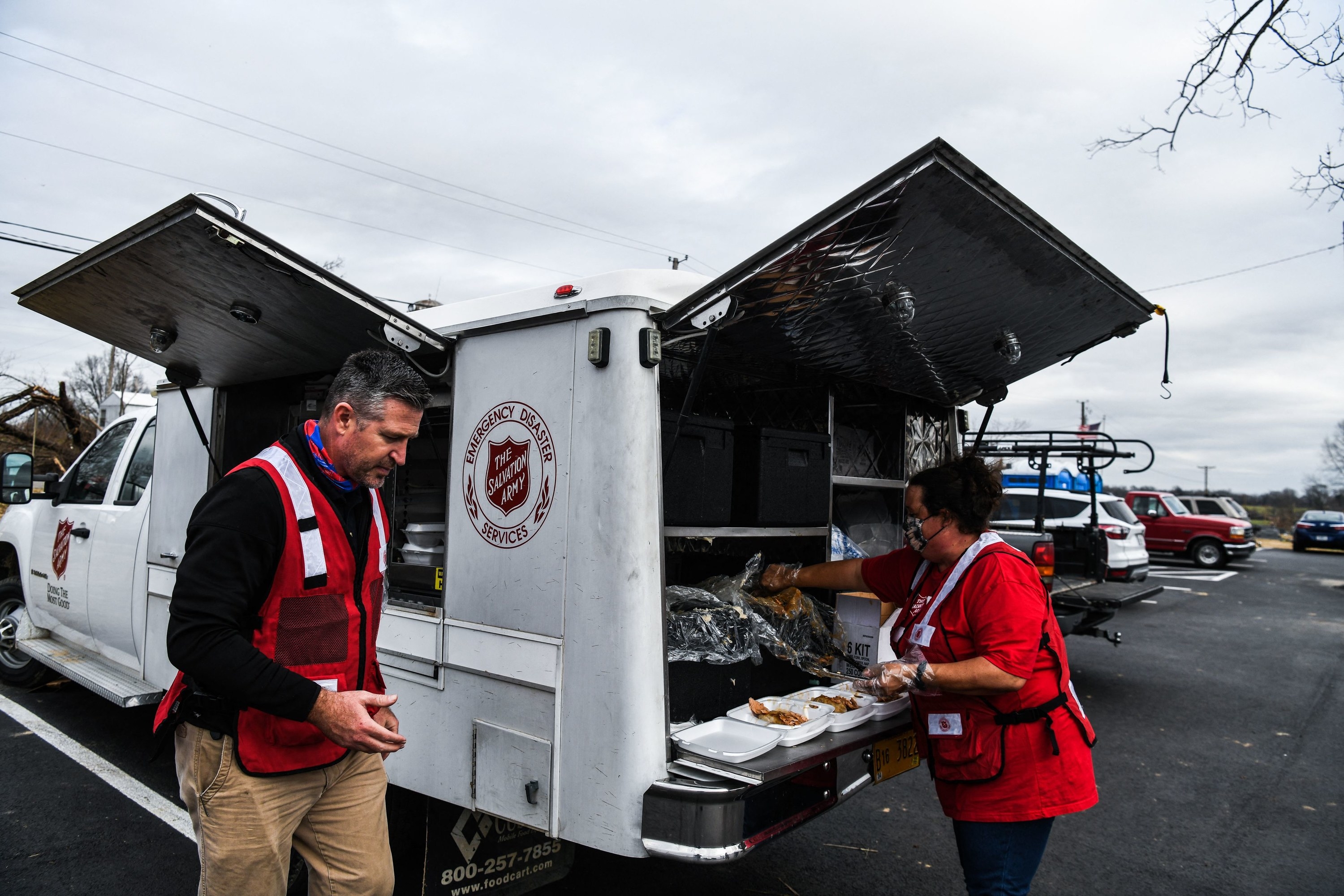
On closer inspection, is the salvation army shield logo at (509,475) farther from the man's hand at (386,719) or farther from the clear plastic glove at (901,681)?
the clear plastic glove at (901,681)

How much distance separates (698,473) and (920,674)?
1.06 meters

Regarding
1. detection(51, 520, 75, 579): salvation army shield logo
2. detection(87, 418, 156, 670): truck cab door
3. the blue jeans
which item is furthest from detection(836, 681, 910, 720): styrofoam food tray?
detection(51, 520, 75, 579): salvation army shield logo

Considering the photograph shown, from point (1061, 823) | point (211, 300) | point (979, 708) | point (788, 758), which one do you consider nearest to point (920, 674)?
point (979, 708)

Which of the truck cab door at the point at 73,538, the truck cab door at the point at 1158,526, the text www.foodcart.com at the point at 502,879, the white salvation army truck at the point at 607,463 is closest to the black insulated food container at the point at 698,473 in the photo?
the white salvation army truck at the point at 607,463

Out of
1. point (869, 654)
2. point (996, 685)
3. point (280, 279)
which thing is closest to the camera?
point (996, 685)

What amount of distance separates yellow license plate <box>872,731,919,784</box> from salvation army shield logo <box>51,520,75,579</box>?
4.74m

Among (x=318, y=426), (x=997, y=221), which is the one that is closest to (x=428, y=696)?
(x=318, y=426)

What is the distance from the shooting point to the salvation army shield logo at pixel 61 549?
493 cm

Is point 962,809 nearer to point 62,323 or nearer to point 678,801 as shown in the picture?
point 678,801

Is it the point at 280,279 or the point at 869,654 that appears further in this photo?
the point at 869,654

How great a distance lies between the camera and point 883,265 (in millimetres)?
2377

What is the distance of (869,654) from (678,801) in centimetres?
167

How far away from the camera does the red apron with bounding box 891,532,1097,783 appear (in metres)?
2.35

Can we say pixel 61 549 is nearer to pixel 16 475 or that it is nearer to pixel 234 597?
pixel 16 475
